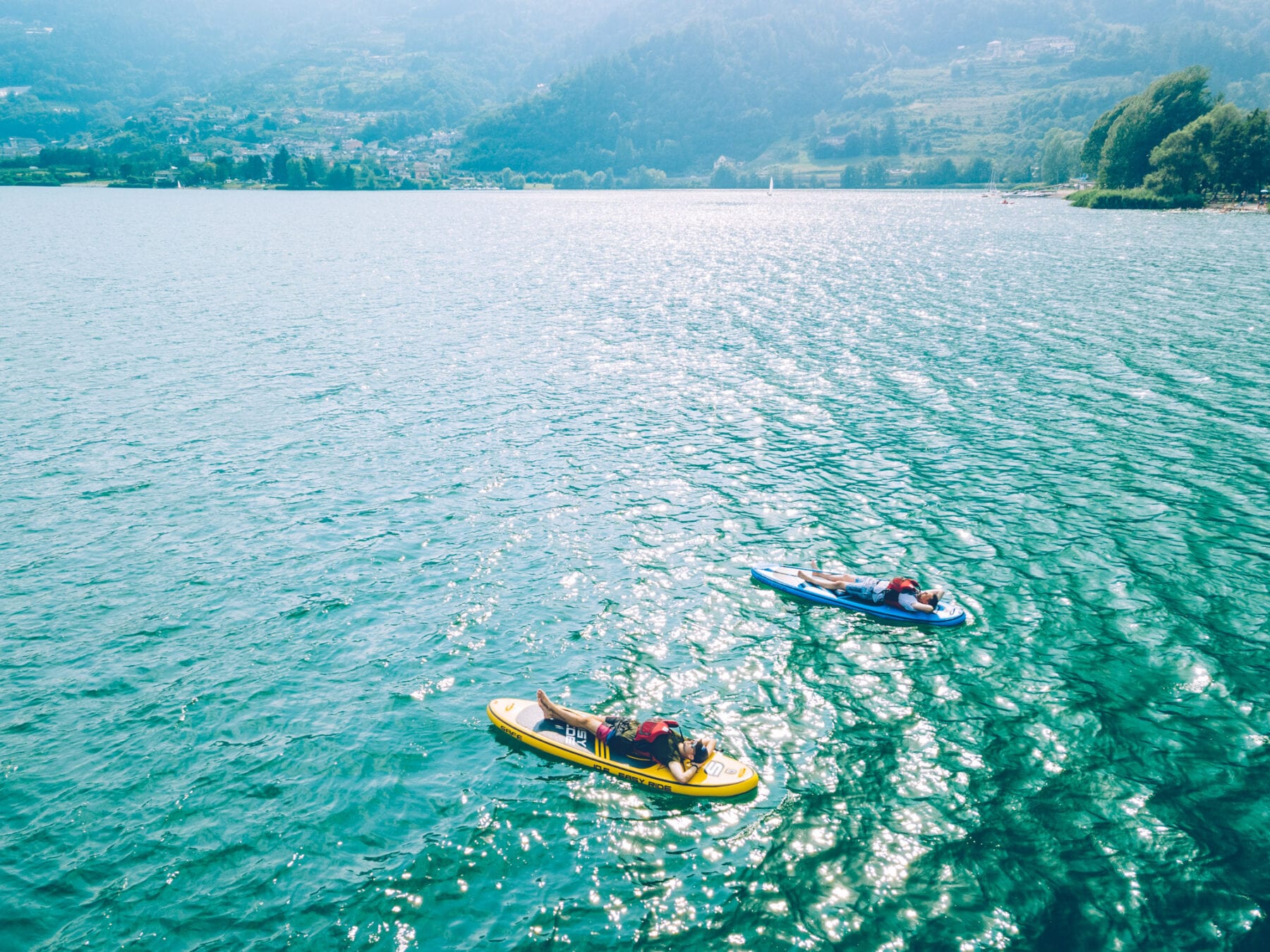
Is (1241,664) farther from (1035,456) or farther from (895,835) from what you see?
(1035,456)

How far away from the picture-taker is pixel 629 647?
91.9ft

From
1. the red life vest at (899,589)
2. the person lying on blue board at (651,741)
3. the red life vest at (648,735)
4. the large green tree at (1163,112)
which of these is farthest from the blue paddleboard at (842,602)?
the large green tree at (1163,112)

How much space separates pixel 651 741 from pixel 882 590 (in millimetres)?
12111

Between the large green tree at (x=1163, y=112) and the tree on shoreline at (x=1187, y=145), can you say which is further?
the large green tree at (x=1163, y=112)

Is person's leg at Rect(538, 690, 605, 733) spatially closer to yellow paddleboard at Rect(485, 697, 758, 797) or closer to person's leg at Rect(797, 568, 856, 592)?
yellow paddleboard at Rect(485, 697, 758, 797)

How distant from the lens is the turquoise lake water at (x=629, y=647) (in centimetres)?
1811

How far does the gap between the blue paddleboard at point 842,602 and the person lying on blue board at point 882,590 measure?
0.17m

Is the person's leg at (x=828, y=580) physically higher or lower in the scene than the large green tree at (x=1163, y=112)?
lower

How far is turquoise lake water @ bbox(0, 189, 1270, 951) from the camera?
18109 millimetres

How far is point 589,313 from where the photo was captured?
9050cm

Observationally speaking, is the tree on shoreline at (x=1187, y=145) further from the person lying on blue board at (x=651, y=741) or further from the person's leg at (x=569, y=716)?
the person's leg at (x=569, y=716)

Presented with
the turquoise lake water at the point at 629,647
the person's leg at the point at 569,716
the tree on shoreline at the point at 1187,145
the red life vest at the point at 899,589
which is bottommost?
the turquoise lake water at the point at 629,647

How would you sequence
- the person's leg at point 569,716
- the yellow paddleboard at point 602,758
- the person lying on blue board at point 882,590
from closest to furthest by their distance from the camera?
1. the yellow paddleboard at point 602,758
2. the person's leg at point 569,716
3. the person lying on blue board at point 882,590

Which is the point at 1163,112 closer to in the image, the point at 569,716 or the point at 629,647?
the point at 629,647
